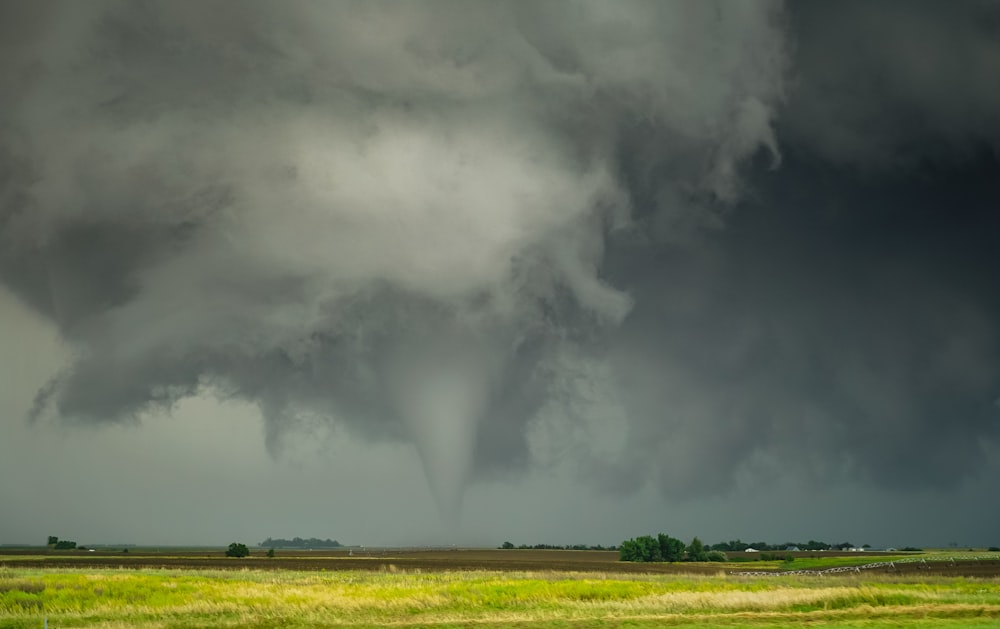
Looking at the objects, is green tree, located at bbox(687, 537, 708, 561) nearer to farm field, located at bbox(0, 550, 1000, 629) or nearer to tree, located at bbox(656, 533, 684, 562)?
tree, located at bbox(656, 533, 684, 562)

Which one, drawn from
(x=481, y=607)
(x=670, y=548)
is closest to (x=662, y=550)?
(x=670, y=548)

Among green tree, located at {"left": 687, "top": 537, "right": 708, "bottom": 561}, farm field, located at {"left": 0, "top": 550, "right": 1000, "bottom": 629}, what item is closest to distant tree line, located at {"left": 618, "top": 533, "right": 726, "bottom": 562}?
green tree, located at {"left": 687, "top": 537, "right": 708, "bottom": 561}

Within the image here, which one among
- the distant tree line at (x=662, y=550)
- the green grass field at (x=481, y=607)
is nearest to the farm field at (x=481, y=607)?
the green grass field at (x=481, y=607)

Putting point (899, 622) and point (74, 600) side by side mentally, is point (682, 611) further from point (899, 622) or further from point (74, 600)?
point (74, 600)

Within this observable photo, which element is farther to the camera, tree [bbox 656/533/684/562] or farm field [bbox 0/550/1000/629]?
tree [bbox 656/533/684/562]

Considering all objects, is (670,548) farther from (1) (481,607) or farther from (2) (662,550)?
(1) (481,607)

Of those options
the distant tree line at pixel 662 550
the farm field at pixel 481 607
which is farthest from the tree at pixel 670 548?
the farm field at pixel 481 607

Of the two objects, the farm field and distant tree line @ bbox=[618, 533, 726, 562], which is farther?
distant tree line @ bbox=[618, 533, 726, 562]

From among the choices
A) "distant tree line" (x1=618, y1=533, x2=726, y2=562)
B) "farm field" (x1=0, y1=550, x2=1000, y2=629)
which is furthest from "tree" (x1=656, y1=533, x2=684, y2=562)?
"farm field" (x1=0, y1=550, x2=1000, y2=629)

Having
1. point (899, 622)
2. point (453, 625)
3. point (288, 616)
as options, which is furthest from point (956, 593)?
point (288, 616)

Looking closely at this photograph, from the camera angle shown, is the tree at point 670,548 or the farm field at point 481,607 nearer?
the farm field at point 481,607

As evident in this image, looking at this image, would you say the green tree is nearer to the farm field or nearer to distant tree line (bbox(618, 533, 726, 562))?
distant tree line (bbox(618, 533, 726, 562))

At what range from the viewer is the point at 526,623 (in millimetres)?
41250

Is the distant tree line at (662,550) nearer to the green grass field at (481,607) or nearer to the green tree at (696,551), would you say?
the green tree at (696,551)
